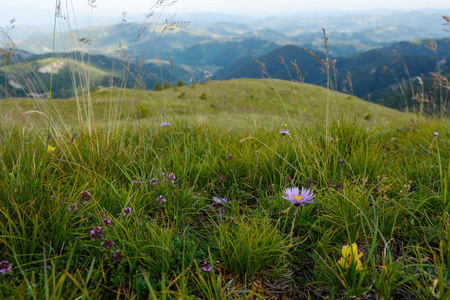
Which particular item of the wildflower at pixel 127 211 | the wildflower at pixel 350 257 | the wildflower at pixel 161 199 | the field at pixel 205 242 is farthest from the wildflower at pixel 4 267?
the wildflower at pixel 350 257

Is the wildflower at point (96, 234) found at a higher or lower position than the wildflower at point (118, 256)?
higher

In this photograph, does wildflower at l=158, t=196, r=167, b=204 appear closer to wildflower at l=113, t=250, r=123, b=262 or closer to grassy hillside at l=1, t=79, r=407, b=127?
wildflower at l=113, t=250, r=123, b=262

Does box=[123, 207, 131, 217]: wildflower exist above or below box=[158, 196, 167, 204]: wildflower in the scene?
above

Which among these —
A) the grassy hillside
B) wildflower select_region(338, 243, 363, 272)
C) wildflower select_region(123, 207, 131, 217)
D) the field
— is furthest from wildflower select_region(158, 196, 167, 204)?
the grassy hillside

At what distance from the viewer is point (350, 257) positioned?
162cm

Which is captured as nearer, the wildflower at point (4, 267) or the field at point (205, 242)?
the wildflower at point (4, 267)

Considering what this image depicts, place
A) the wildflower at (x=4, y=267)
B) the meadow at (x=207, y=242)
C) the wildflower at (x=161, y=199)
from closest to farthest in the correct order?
the wildflower at (x=4, y=267) → the meadow at (x=207, y=242) → the wildflower at (x=161, y=199)

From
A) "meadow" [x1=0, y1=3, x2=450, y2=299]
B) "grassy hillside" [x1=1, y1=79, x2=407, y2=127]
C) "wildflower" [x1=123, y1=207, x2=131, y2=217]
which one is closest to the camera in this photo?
"meadow" [x1=0, y1=3, x2=450, y2=299]

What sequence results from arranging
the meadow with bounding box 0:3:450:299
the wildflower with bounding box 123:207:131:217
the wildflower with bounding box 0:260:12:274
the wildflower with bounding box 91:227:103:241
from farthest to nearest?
the wildflower with bounding box 123:207:131:217 < the wildflower with bounding box 91:227:103:241 < the meadow with bounding box 0:3:450:299 < the wildflower with bounding box 0:260:12:274

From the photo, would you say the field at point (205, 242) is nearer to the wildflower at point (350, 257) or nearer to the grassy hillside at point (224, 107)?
the wildflower at point (350, 257)

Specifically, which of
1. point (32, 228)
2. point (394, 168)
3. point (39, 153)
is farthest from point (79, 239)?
point (394, 168)

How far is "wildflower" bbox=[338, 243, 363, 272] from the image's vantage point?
1.56m

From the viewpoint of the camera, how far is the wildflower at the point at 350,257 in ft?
5.11

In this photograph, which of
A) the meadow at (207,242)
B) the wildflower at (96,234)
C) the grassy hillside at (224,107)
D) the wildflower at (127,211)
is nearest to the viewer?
the meadow at (207,242)
